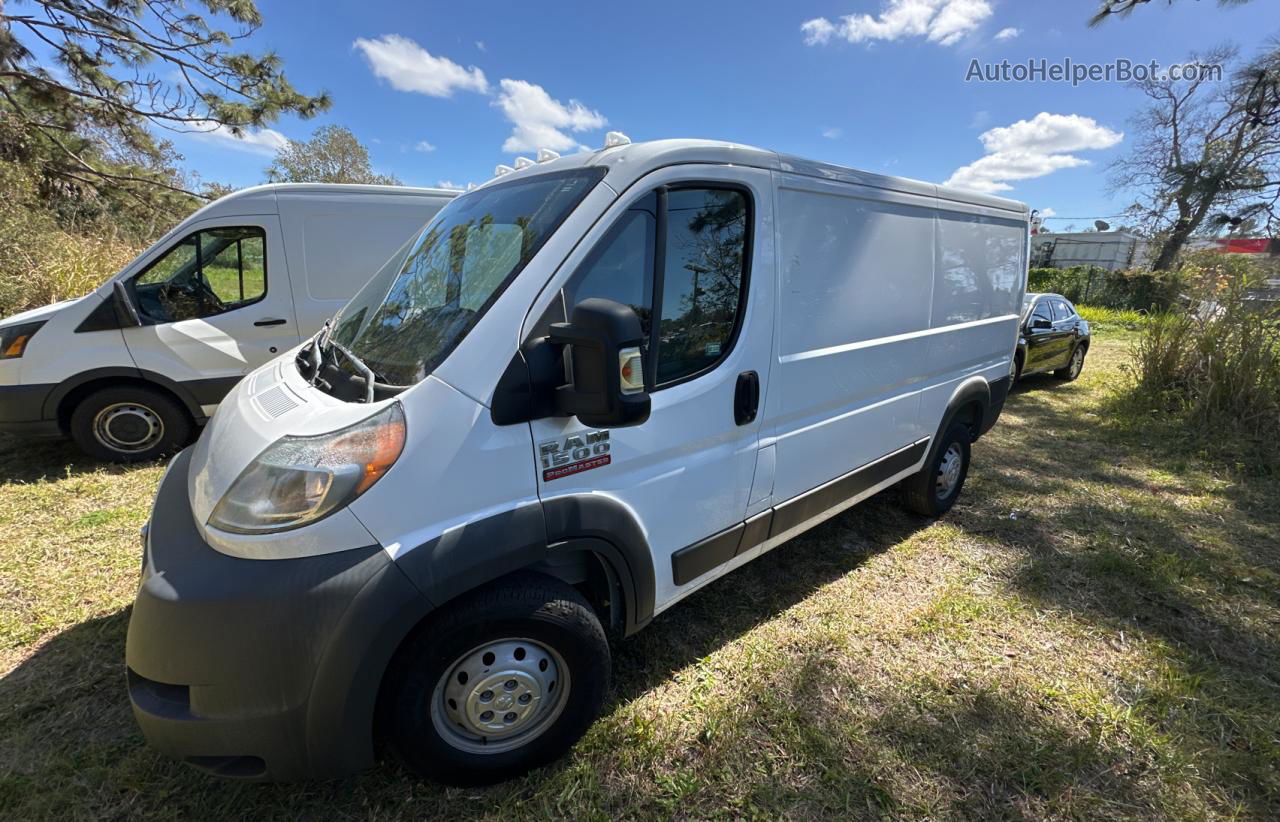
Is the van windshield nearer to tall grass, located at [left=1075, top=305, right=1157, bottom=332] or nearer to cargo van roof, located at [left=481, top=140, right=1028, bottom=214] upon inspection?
cargo van roof, located at [left=481, top=140, right=1028, bottom=214]

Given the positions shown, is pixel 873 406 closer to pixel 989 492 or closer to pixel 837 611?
pixel 837 611

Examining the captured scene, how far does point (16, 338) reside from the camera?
412 cm

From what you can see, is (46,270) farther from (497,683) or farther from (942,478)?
(942,478)

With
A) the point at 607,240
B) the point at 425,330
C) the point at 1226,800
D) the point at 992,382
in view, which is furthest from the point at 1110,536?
the point at 425,330

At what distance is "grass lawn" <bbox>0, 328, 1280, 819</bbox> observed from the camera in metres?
1.96

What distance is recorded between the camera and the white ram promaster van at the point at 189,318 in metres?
4.20

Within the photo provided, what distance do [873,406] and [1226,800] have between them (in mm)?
1968

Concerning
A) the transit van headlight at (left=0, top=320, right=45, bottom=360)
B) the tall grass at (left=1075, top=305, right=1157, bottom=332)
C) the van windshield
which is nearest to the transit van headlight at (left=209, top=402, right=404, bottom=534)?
the van windshield

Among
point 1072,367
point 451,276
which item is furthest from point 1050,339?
point 451,276

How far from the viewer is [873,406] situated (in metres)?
3.11

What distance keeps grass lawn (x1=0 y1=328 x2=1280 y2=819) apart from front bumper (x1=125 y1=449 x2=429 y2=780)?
51cm

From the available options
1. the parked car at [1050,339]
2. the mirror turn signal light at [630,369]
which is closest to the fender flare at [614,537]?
the mirror turn signal light at [630,369]

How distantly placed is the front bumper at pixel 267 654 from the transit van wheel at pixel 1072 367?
10990mm

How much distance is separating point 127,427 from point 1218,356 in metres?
10.7
